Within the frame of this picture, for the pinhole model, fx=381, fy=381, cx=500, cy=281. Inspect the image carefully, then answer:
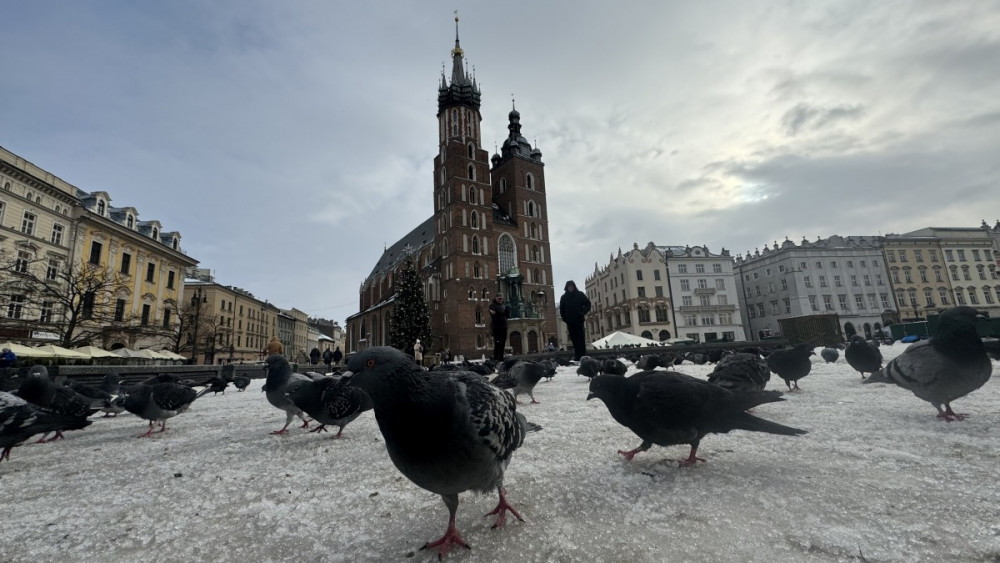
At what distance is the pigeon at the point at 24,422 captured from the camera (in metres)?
4.26

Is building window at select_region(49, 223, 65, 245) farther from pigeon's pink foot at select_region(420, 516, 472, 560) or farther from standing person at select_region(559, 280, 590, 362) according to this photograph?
pigeon's pink foot at select_region(420, 516, 472, 560)

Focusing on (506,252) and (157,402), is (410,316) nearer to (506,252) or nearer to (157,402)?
(506,252)

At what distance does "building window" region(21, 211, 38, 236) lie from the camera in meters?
27.2

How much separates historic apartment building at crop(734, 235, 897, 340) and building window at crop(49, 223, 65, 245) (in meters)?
78.2

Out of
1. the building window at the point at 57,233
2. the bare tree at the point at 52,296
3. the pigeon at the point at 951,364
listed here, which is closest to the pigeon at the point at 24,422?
the pigeon at the point at 951,364

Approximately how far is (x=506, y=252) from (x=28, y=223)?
4408cm

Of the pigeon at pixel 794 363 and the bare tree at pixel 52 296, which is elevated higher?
the bare tree at pixel 52 296

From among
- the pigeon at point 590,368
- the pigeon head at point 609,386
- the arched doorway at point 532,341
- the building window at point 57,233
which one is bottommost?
the pigeon at point 590,368

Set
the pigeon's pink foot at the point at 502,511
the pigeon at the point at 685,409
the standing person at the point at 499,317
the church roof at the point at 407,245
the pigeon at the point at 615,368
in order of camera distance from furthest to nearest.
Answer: the church roof at the point at 407,245 → the standing person at the point at 499,317 → the pigeon at the point at 615,368 → the pigeon at the point at 685,409 → the pigeon's pink foot at the point at 502,511

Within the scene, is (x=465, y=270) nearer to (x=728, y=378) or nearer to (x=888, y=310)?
(x=728, y=378)

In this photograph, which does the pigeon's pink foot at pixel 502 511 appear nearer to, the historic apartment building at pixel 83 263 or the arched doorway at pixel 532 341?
the historic apartment building at pixel 83 263

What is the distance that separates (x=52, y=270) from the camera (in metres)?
28.1

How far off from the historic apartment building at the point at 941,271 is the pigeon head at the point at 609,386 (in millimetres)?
80429

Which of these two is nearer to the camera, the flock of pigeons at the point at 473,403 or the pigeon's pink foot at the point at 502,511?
the flock of pigeons at the point at 473,403
